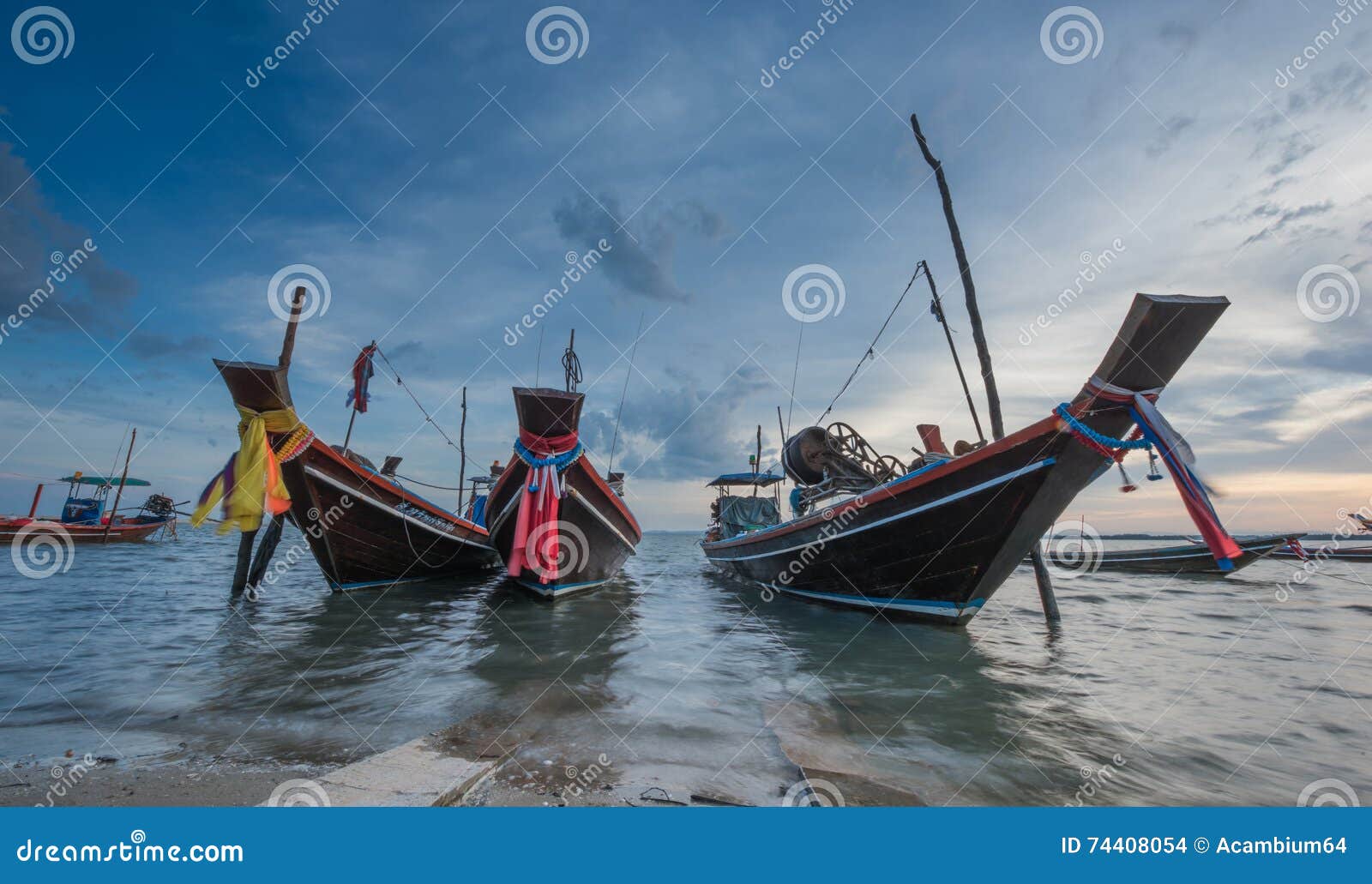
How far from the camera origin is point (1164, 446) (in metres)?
6.10

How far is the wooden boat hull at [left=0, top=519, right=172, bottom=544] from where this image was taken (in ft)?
93.0

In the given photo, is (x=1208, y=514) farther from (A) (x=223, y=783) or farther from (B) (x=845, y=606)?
(A) (x=223, y=783)

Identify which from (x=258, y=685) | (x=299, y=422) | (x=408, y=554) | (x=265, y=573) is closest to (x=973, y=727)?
(x=258, y=685)

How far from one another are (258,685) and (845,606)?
10.3 meters

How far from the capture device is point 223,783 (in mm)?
3223
